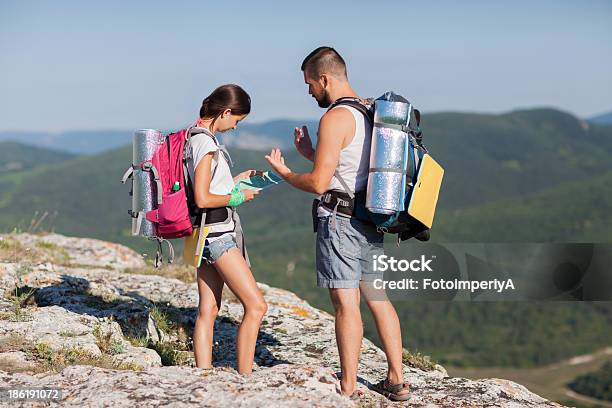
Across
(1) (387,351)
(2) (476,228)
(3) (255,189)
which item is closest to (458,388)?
(1) (387,351)

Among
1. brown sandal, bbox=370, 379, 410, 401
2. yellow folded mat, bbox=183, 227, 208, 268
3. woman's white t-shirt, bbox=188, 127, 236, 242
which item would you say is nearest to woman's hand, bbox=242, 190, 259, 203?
woman's white t-shirt, bbox=188, 127, 236, 242

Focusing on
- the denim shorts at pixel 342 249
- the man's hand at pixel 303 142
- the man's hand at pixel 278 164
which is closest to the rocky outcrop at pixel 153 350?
the denim shorts at pixel 342 249

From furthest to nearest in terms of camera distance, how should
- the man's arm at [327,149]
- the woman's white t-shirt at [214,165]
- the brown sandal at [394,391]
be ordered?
1. the brown sandal at [394,391]
2. the woman's white t-shirt at [214,165]
3. the man's arm at [327,149]

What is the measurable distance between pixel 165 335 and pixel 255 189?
2.77 m

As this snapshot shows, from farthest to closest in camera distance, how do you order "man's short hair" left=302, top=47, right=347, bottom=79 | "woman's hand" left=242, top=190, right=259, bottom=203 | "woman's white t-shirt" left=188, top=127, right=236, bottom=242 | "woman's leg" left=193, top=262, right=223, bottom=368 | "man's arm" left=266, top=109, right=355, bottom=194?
"woman's leg" left=193, top=262, right=223, bottom=368, "woman's hand" left=242, top=190, right=259, bottom=203, "woman's white t-shirt" left=188, top=127, right=236, bottom=242, "man's short hair" left=302, top=47, right=347, bottom=79, "man's arm" left=266, top=109, right=355, bottom=194

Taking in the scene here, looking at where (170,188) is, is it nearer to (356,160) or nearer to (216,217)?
(216,217)

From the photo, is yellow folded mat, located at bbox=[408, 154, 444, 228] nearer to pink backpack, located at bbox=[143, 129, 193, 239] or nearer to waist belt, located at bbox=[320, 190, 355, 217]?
waist belt, located at bbox=[320, 190, 355, 217]

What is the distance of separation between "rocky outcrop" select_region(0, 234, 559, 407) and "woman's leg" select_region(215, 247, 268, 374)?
0.25m

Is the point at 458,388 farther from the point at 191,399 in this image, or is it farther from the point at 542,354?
the point at 542,354

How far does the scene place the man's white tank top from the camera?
5.40 m

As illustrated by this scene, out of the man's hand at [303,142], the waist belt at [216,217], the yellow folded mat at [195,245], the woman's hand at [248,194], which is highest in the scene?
the man's hand at [303,142]

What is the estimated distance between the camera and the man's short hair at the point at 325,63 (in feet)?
17.5

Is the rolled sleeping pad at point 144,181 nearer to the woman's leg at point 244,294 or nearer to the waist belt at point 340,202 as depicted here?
the woman's leg at point 244,294

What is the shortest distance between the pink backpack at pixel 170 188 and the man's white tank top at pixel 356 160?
3.85 feet
